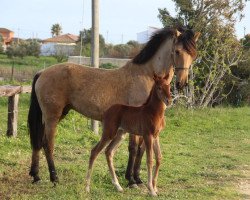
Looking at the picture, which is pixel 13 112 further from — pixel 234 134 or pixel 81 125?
pixel 234 134

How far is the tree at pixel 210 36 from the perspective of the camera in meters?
16.2

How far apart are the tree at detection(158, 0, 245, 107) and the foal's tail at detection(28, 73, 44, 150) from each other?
9.86 m

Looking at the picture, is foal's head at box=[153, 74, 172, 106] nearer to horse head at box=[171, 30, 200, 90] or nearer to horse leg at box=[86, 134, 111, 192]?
horse head at box=[171, 30, 200, 90]

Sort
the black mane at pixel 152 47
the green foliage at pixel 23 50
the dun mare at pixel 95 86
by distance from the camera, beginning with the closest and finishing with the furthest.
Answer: the dun mare at pixel 95 86
the black mane at pixel 152 47
the green foliage at pixel 23 50

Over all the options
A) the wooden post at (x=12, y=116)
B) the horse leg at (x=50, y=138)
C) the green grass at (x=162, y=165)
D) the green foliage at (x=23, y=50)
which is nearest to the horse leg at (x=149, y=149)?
the green grass at (x=162, y=165)

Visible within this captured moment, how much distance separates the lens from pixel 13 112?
9.08 m

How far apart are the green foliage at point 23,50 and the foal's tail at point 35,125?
43133 mm

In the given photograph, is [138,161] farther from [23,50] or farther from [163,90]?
[23,50]

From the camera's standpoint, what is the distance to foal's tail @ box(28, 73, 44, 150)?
6.68 meters

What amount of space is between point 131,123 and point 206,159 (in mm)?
3563

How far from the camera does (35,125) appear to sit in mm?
6727

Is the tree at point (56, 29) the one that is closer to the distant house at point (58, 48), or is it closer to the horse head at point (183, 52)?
the distant house at point (58, 48)

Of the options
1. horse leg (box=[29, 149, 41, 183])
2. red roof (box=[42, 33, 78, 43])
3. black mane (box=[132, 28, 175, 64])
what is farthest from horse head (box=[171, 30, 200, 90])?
red roof (box=[42, 33, 78, 43])

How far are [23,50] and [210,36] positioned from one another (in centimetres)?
3599
